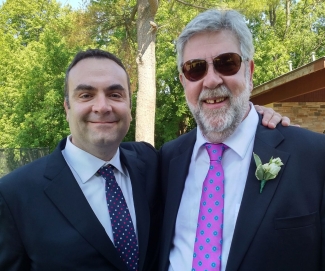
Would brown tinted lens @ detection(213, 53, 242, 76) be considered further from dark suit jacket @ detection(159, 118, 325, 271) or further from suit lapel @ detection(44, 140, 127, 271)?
suit lapel @ detection(44, 140, 127, 271)

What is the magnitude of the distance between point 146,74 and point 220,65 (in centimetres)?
811

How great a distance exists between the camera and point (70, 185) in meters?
2.45

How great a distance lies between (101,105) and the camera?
2582 millimetres

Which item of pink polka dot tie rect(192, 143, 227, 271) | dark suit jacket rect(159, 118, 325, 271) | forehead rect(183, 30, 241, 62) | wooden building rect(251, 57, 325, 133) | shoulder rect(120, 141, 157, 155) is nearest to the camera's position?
dark suit jacket rect(159, 118, 325, 271)

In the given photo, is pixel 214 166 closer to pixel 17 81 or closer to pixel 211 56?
pixel 211 56

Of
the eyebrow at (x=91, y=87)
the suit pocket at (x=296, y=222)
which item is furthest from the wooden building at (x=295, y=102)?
the suit pocket at (x=296, y=222)

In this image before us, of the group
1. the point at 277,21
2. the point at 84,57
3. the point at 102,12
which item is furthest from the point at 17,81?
the point at 84,57

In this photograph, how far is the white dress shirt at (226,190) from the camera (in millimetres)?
2307

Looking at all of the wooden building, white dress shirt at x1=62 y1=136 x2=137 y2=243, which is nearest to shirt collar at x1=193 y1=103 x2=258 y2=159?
white dress shirt at x1=62 y1=136 x2=137 y2=243

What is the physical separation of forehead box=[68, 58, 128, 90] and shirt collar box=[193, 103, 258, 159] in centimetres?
72

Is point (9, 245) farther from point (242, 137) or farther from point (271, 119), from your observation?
point (271, 119)

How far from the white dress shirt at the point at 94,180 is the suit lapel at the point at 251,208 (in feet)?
2.47

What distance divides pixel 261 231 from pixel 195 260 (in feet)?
1.42

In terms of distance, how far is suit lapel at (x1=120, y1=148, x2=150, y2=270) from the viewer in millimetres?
2531
